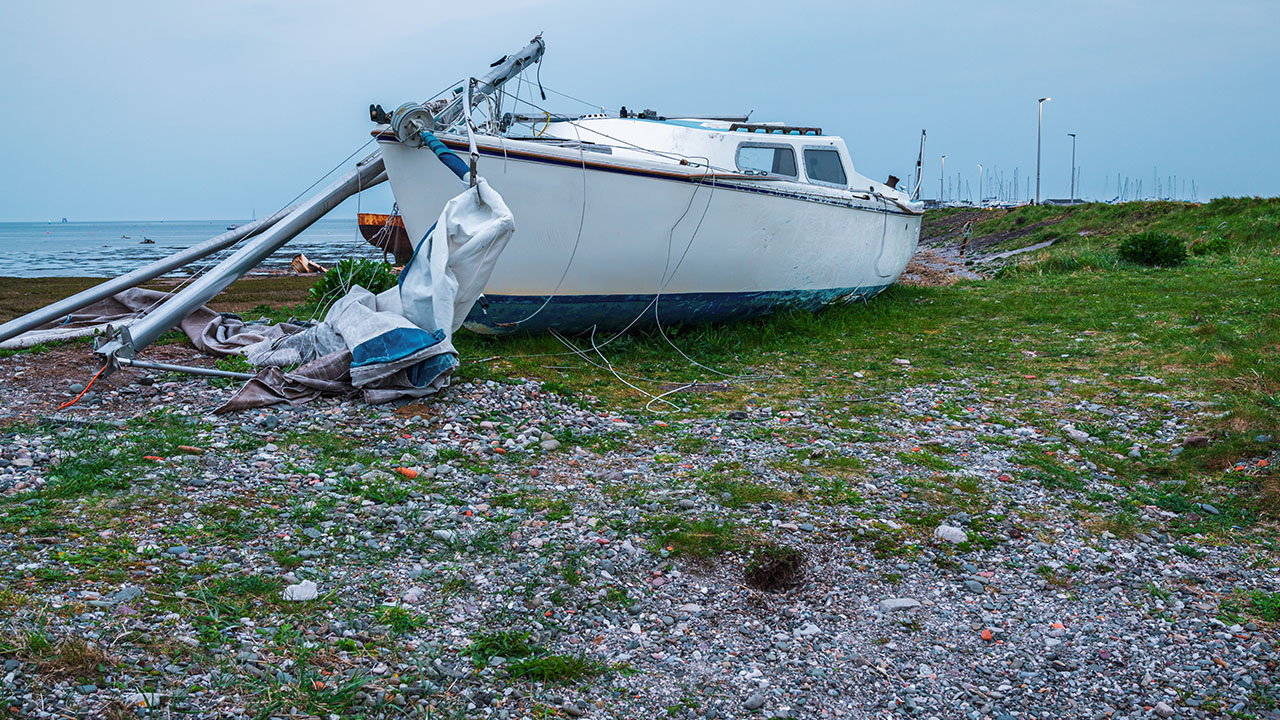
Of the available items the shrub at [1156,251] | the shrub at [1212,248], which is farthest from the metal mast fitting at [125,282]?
the shrub at [1212,248]

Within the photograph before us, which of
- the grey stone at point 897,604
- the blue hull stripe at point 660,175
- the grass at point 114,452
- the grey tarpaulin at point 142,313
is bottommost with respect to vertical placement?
the grey stone at point 897,604

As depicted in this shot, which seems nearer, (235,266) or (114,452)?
(114,452)

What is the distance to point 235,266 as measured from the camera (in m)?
7.47

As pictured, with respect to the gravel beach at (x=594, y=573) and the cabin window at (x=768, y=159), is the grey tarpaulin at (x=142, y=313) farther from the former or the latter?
the cabin window at (x=768, y=159)

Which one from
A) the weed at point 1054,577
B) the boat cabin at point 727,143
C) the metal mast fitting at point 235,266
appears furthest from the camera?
the boat cabin at point 727,143

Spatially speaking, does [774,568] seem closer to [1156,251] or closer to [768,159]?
[768,159]

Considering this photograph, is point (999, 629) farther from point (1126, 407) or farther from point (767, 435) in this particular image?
point (1126, 407)

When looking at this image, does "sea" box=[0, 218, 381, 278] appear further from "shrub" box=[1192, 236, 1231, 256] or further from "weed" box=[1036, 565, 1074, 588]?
"shrub" box=[1192, 236, 1231, 256]

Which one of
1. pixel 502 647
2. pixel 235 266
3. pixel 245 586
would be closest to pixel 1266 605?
pixel 502 647

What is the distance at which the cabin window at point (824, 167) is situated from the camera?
33.9 ft

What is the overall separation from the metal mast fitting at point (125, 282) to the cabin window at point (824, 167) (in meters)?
6.20

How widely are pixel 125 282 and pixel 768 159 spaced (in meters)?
7.19

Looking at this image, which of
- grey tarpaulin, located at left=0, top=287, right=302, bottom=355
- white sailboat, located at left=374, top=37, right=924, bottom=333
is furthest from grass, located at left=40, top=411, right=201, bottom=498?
white sailboat, located at left=374, top=37, right=924, bottom=333

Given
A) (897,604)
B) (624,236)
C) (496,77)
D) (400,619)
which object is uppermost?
(496,77)
